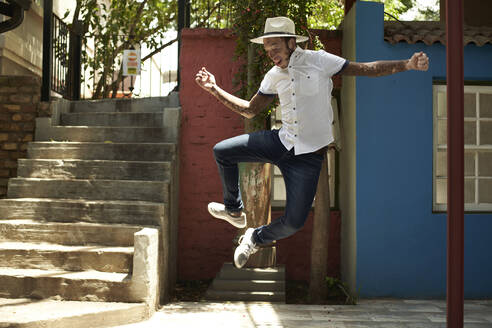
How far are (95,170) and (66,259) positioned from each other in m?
1.55

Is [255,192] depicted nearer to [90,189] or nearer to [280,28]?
[90,189]

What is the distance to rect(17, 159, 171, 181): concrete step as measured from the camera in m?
7.59

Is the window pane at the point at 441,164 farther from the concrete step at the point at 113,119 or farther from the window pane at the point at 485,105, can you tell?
the concrete step at the point at 113,119

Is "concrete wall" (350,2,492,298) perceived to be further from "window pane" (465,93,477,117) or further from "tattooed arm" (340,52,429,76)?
"tattooed arm" (340,52,429,76)

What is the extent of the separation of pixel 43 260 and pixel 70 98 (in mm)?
4208

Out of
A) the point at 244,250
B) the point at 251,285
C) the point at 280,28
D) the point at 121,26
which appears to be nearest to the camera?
the point at 280,28

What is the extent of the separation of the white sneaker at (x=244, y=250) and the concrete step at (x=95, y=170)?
331cm

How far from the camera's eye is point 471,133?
26.1 feet

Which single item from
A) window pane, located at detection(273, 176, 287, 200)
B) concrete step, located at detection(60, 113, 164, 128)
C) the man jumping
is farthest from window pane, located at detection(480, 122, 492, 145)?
the man jumping

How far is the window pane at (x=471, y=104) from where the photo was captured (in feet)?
26.0

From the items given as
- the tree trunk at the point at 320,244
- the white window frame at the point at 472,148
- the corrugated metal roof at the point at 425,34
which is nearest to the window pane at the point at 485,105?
the white window frame at the point at 472,148

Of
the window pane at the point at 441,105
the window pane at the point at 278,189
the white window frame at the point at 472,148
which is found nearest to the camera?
the white window frame at the point at 472,148

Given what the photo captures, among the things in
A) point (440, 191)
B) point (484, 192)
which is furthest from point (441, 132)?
point (484, 192)

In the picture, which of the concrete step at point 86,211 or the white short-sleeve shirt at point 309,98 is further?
the concrete step at point 86,211
